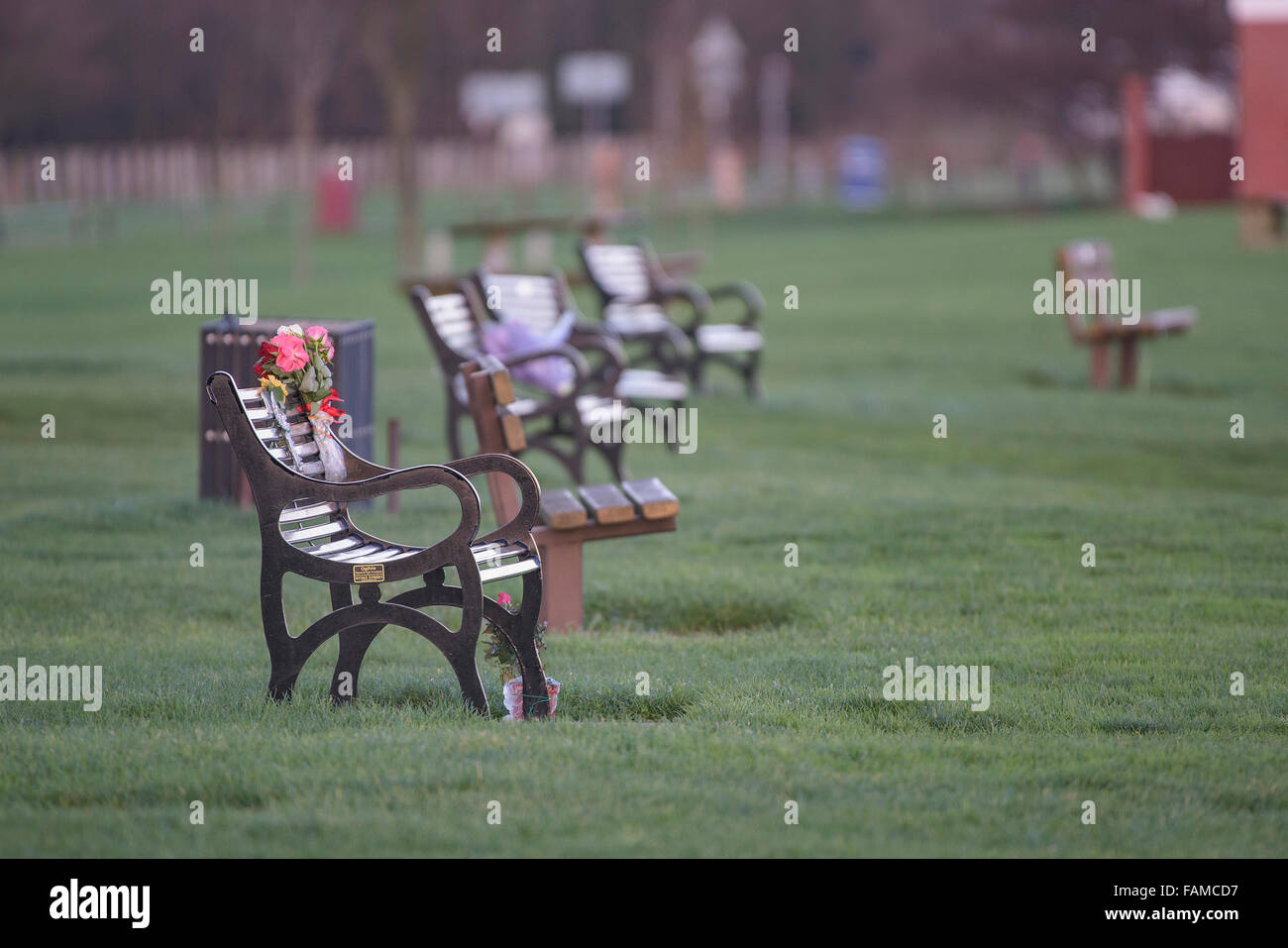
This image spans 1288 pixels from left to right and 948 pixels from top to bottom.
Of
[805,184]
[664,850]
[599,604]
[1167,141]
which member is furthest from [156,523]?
[805,184]

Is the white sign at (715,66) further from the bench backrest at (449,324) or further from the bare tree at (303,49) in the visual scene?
the bench backrest at (449,324)

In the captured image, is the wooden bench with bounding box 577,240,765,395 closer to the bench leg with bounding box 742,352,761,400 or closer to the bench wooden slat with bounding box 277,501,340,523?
the bench leg with bounding box 742,352,761,400

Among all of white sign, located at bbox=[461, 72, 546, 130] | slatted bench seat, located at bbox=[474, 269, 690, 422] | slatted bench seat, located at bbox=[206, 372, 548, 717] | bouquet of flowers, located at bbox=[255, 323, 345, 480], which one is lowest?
slatted bench seat, located at bbox=[206, 372, 548, 717]

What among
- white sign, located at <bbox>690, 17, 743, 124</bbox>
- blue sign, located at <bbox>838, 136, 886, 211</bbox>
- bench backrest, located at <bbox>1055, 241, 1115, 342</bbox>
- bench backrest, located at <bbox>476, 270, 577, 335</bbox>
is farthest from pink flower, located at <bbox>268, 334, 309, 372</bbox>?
blue sign, located at <bbox>838, 136, 886, 211</bbox>

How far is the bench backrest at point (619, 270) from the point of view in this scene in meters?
12.8

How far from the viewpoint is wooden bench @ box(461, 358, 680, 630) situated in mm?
6086

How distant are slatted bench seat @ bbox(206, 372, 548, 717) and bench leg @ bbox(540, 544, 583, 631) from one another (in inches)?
35.5

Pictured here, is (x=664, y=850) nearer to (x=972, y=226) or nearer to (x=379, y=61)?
(x=379, y=61)

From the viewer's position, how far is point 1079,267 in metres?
14.0

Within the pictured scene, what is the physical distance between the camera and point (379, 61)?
84.3ft

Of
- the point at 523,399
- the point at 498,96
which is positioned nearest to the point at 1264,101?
the point at 523,399

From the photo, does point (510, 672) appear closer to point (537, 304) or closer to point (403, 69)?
point (537, 304)
